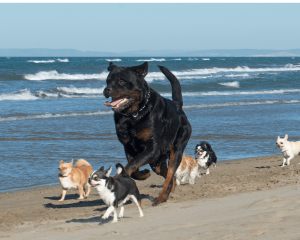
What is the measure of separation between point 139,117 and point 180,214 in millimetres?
1204

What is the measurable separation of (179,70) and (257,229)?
50557 millimetres

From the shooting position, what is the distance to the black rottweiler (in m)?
4.47

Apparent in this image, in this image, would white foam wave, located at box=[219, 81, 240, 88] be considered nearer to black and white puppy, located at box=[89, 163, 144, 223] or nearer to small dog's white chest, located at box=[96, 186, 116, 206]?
black and white puppy, located at box=[89, 163, 144, 223]

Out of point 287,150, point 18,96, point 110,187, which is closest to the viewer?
point 110,187

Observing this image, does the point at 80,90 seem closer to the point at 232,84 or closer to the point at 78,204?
the point at 232,84

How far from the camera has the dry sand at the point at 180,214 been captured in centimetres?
384

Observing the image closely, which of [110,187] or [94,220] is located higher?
[110,187]

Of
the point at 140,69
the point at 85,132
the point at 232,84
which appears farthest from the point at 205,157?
the point at 232,84

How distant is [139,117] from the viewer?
4.68 metres

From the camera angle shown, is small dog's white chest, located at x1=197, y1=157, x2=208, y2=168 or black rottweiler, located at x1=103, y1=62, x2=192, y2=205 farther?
small dog's white chest, located at x1=197, y1=157, x2=208, y2=168

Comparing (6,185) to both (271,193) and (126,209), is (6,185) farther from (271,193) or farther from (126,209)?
(271,193)

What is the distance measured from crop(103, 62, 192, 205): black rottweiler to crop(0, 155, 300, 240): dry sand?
62 cm

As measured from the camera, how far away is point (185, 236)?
3705mm

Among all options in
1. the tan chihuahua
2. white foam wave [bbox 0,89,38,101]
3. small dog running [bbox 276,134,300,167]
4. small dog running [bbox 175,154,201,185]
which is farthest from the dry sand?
white foam wave [bbox 0,89,38,101]
